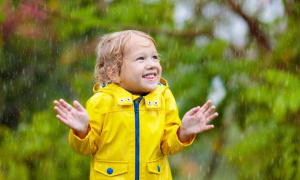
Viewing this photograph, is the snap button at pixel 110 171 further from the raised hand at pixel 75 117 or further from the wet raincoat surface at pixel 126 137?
the raised hand at pixel 75 117

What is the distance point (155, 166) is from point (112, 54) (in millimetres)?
640

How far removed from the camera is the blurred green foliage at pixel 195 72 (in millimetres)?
4441

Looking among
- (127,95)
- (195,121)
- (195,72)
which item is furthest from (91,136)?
(195,72)

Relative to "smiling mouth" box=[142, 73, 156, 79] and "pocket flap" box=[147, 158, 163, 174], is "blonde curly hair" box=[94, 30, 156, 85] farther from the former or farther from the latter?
"pocket flap" box=[147, 158, 163, 174]

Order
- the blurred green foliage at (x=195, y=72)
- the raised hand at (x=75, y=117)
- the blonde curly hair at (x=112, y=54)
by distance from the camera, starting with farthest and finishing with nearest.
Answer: the blurred green foliage at (x=195, y=72) < the blonde curly hair at (x=112, y=54) < the raised hand at (x=75, y=117)

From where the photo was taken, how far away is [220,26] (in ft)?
17.9

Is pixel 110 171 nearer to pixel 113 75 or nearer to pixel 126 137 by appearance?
pixel 126 137

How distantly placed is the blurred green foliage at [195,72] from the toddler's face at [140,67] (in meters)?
1.63

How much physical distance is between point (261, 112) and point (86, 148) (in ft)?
7.82

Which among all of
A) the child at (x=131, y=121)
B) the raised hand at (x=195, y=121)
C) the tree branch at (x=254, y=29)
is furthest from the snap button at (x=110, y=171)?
the tree branch at (x=254, y=29)

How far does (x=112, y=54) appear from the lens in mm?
2705

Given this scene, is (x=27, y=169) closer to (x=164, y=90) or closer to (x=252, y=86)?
(x=252, y=86)

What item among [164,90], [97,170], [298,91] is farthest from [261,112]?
[97,170]

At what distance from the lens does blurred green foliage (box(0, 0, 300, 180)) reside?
14.6ft
